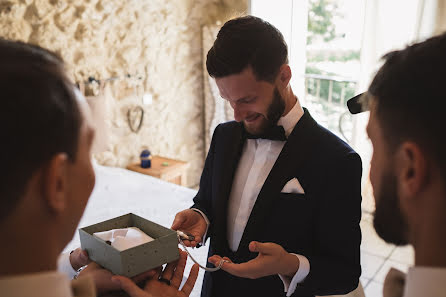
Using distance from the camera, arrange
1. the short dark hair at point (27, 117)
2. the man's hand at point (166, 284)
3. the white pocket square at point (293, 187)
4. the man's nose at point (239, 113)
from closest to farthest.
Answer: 1. the short dark hair at point (27, 117)
2. the man's hand at point (166, 284)
3. the white pocket square at point (293, 187)
4. the man's nose at point (239, 113)

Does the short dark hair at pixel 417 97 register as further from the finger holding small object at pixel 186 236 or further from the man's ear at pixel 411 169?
the finger holding small object at pixel 186 236

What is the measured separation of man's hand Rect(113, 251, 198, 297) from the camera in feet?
2.93

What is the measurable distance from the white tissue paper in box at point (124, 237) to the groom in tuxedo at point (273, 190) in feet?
0.67

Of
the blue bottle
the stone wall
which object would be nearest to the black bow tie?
the stone wall

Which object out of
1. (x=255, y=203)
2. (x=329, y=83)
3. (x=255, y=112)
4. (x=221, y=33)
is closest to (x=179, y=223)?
(x=255, y=203)

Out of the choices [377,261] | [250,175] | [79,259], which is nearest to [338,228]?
[250,175]

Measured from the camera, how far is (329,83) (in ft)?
16.2

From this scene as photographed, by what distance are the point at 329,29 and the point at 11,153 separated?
5.18m

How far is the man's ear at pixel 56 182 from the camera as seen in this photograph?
503 millimetres

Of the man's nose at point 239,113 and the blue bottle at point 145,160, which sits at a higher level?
the man's nose at point 239,113

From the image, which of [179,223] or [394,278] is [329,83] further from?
[394,278]

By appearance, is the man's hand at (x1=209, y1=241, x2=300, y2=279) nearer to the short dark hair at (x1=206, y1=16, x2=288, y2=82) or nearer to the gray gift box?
the gray gift box

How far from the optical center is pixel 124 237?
102cm

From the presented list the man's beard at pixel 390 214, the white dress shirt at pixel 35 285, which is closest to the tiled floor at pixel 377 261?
the man's beard at pixel 390 214
